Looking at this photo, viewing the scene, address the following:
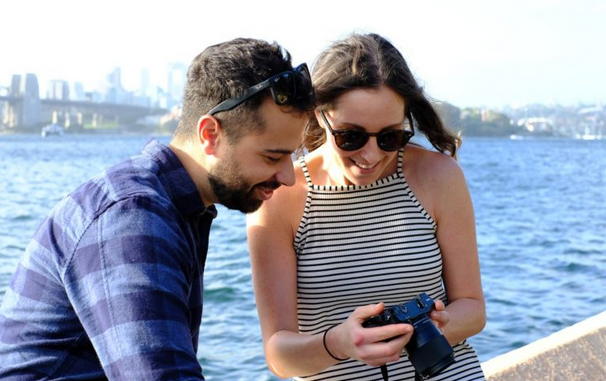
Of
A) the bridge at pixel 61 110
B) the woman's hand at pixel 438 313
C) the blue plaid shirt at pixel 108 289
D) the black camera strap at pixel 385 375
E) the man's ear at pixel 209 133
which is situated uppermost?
the man's ear at pixel 209 133

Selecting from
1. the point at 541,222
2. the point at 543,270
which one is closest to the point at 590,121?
the point at 541,222

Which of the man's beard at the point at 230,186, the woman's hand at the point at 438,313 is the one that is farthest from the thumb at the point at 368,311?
the man's beard at the point at 230,186

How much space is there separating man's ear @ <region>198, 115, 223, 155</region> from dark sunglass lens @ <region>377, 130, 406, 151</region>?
81 centimetres

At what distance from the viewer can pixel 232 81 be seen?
187 cm

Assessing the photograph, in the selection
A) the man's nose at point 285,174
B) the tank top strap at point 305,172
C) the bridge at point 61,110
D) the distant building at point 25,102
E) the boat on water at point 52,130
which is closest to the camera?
the man's nose at point 285,174

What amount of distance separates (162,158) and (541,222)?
19149 millimetres

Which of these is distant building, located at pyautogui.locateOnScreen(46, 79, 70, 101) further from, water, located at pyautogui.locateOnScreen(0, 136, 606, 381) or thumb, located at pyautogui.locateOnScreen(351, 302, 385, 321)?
thumb, located at pyautogui.locateOnScreen(351, 302, 385, 321)

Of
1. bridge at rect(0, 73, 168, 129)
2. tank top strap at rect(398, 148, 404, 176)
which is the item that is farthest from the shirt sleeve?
bridge at rect(0, 73, 168, 129)

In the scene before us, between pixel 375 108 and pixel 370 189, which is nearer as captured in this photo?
pixel 375 108

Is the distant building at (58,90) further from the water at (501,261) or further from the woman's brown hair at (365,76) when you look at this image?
the woman's brown hair at (365,76)

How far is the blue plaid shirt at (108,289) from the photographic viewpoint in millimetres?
1537

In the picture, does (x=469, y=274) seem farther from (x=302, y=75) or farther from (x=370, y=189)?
(x=302, y=75)

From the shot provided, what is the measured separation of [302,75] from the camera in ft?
6.52

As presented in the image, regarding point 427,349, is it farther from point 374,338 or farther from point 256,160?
point 256,160
